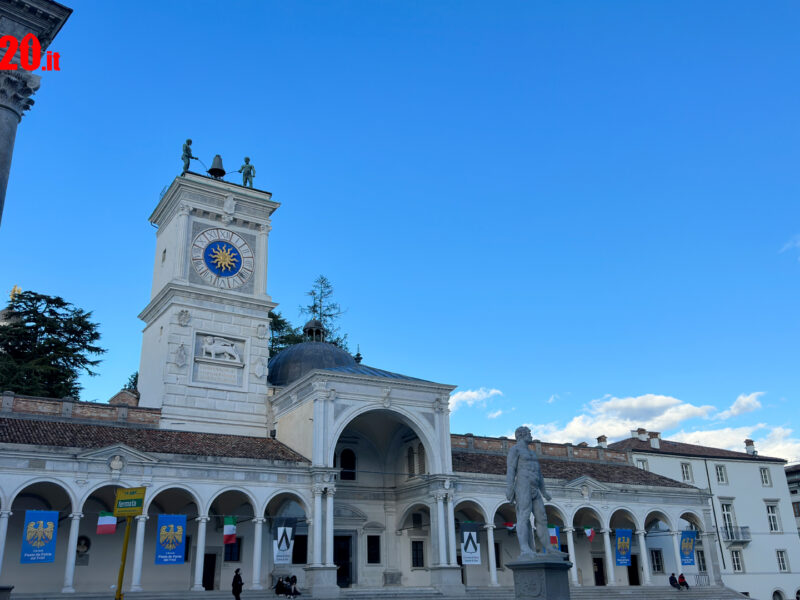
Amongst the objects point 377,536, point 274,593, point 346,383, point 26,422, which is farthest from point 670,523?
point 26,422

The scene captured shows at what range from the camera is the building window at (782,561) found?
43.1 metres

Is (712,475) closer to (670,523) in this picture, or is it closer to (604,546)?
(670,523)

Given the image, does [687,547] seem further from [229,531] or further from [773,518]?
[229,531]

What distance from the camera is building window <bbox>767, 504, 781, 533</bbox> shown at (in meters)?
43.9

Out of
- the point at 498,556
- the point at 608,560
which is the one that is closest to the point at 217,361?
the point at 498,556

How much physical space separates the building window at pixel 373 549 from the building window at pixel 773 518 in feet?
84.0

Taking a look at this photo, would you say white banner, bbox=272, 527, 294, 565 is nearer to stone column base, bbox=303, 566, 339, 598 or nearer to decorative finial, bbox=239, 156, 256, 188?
stone column base, bbox=303, 566, 339, 598

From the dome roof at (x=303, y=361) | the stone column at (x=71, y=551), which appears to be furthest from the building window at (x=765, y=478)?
the stone column at (x=71, y=551)

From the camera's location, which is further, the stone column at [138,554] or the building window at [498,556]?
the building window at [498,556]

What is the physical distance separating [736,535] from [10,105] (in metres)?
42.9

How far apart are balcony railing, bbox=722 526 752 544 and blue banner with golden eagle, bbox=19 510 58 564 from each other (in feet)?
116

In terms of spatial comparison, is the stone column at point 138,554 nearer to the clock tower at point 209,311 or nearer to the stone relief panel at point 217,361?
the clock tower at point 209,311

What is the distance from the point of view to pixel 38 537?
891 inches

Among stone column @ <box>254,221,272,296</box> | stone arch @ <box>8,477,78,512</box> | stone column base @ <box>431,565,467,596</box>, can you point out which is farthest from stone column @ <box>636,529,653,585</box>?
stone arch @ <box>8,477,78,512</box>
